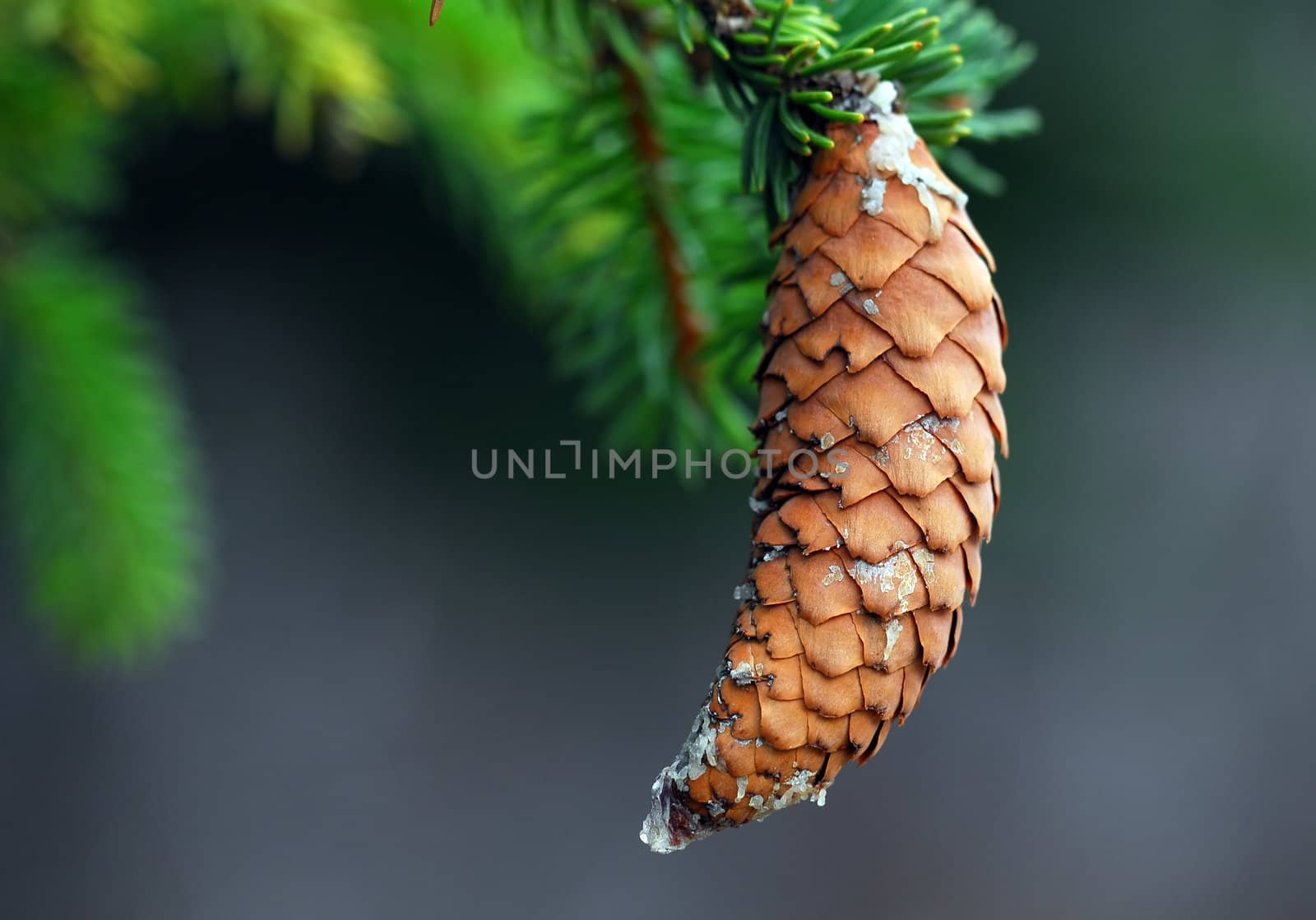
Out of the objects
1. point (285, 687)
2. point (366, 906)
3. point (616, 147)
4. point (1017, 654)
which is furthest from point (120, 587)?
point (1017, 654)

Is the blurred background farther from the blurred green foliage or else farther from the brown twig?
the brown twig

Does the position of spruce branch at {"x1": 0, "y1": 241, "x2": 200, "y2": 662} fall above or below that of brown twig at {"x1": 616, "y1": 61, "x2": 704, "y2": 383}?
below

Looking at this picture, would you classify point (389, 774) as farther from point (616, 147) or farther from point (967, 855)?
point (616, 147)

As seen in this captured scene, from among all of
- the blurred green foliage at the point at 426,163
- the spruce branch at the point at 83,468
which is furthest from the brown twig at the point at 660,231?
the spruce branch at the point at 83,468

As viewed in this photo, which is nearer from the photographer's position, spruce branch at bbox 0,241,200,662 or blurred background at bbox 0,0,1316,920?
spruce branch at bbox 0,241,200,662

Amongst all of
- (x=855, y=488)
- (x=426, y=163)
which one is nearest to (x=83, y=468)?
(x=426, y=163)

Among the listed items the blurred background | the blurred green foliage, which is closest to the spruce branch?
the blurred green foliage

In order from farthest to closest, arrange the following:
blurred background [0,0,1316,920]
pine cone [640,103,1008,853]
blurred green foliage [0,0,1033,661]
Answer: blurred background [0,0,1316,920]
blurred green foliage [0,0,1033,661]
pine cone [640,103,1008,853]
